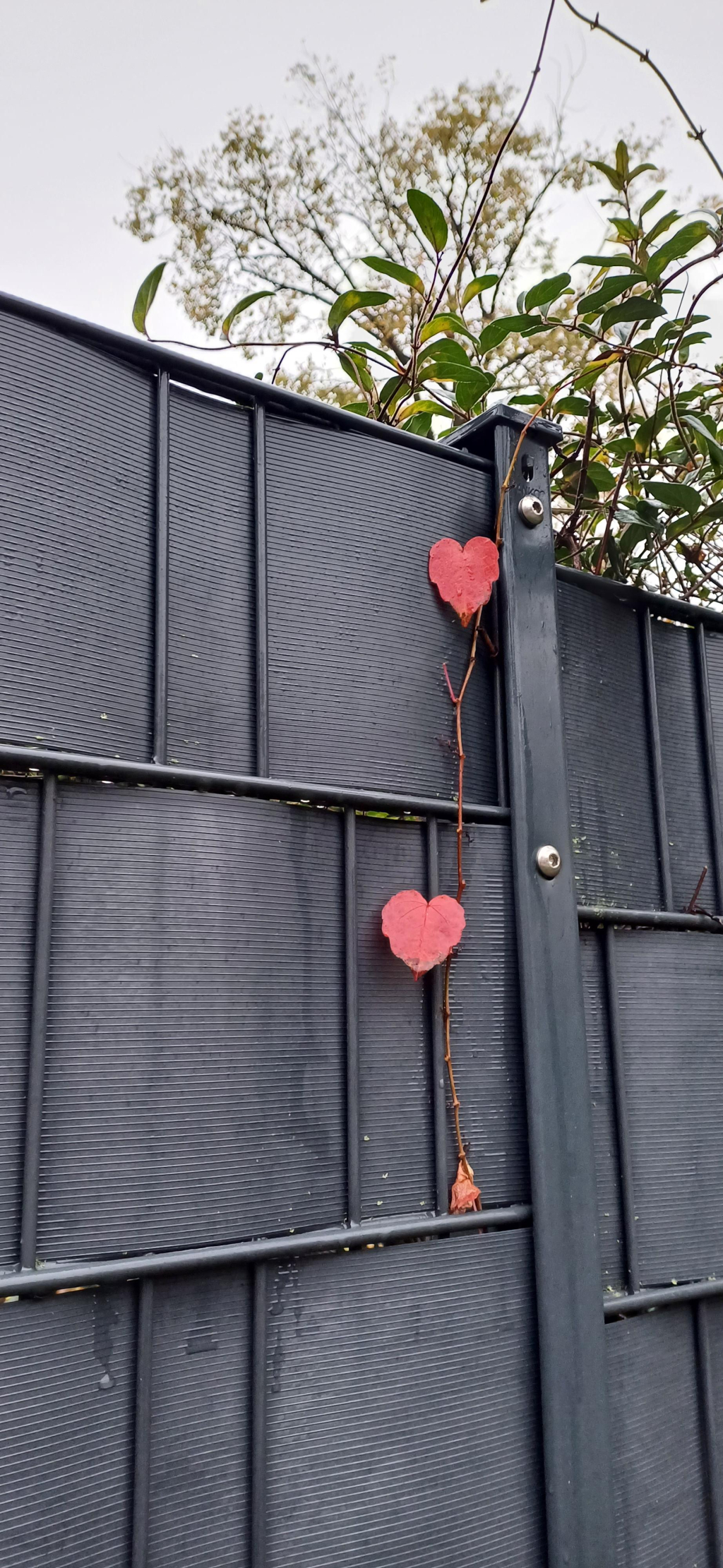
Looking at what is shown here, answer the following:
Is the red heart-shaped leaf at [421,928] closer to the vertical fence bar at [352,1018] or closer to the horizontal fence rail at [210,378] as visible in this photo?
the vertical fence bar at [352,1018]

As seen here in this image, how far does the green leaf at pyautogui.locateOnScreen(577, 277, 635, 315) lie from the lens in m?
0.98

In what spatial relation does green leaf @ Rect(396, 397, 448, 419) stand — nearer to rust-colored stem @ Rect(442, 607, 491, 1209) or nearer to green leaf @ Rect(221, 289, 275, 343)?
green leaf @ Rect(221, 289, 275, 343)

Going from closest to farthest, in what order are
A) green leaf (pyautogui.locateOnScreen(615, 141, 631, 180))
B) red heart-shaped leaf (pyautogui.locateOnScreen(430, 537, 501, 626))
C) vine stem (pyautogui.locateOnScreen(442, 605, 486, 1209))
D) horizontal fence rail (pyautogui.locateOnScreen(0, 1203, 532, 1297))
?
horizontal fence rail (pyautogui.locateOnScreen(0, 1203, 532, 1297)) → vine stem (pyautogui.locateOnScreen(442, 605, 486, 1209)) → red heart-shaped leaf (pyautogui.locateOnScreen(430, 537, 501, 626)) → green leaf (pyautogui.locateOnScreen(615, 141, 631, 180))

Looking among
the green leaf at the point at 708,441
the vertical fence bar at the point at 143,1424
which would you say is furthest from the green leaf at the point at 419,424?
the vertical fence bar at the point at 143,1424

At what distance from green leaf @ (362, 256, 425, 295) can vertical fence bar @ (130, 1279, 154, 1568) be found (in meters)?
1.00

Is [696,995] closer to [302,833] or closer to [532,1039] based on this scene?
[532,1039]

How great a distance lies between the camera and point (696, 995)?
1052 millimetres

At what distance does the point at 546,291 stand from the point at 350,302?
235mm

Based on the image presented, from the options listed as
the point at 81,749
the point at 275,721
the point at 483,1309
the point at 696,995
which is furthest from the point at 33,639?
the point at 696,995

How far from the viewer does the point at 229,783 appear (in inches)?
29.2

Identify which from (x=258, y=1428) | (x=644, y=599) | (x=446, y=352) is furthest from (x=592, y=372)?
(x=258, y=1428)

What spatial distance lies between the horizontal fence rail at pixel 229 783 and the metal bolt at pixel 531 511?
325 millimetres

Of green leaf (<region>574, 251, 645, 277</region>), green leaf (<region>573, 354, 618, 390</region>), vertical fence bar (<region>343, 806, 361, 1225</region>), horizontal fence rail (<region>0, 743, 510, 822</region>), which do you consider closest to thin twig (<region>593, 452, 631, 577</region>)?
green leaf (<region>573, 354, 618, 390</region>)

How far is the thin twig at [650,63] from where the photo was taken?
1068mm
